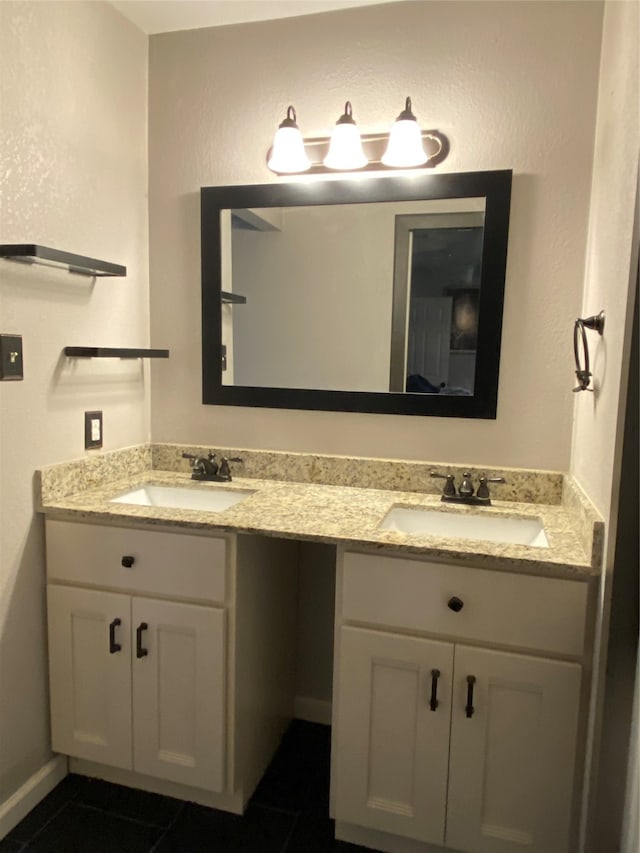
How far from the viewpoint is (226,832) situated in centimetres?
152

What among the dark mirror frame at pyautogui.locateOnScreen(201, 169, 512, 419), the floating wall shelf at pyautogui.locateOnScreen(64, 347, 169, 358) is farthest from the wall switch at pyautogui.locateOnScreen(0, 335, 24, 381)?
the dark mirror frame at pyautogui.locateOnScreen(201, 169, 512, 419)

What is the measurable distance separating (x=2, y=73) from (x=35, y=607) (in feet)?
4.57

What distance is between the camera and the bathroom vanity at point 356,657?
128 cm

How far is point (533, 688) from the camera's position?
1.29 m

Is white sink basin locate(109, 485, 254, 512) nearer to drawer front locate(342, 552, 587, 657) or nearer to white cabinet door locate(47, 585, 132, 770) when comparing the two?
white cabinet door locate(47, 585, 132, 770)

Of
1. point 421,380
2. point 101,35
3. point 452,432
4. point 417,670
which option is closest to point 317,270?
point 421,380

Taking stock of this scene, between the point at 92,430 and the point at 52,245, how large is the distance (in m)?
0.56

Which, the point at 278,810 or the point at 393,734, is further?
the point at 278,810

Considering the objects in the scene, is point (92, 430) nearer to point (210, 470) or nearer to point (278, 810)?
point (210, 470)

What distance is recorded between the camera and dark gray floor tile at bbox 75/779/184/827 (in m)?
1.57

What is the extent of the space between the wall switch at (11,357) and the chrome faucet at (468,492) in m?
1.25

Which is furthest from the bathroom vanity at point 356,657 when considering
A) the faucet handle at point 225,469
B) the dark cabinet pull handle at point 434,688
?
the faucet handle at point 225,469

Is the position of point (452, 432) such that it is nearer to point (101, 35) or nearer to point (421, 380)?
point (421, 380)

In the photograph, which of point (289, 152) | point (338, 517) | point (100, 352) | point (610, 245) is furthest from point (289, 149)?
point (338, 517)
